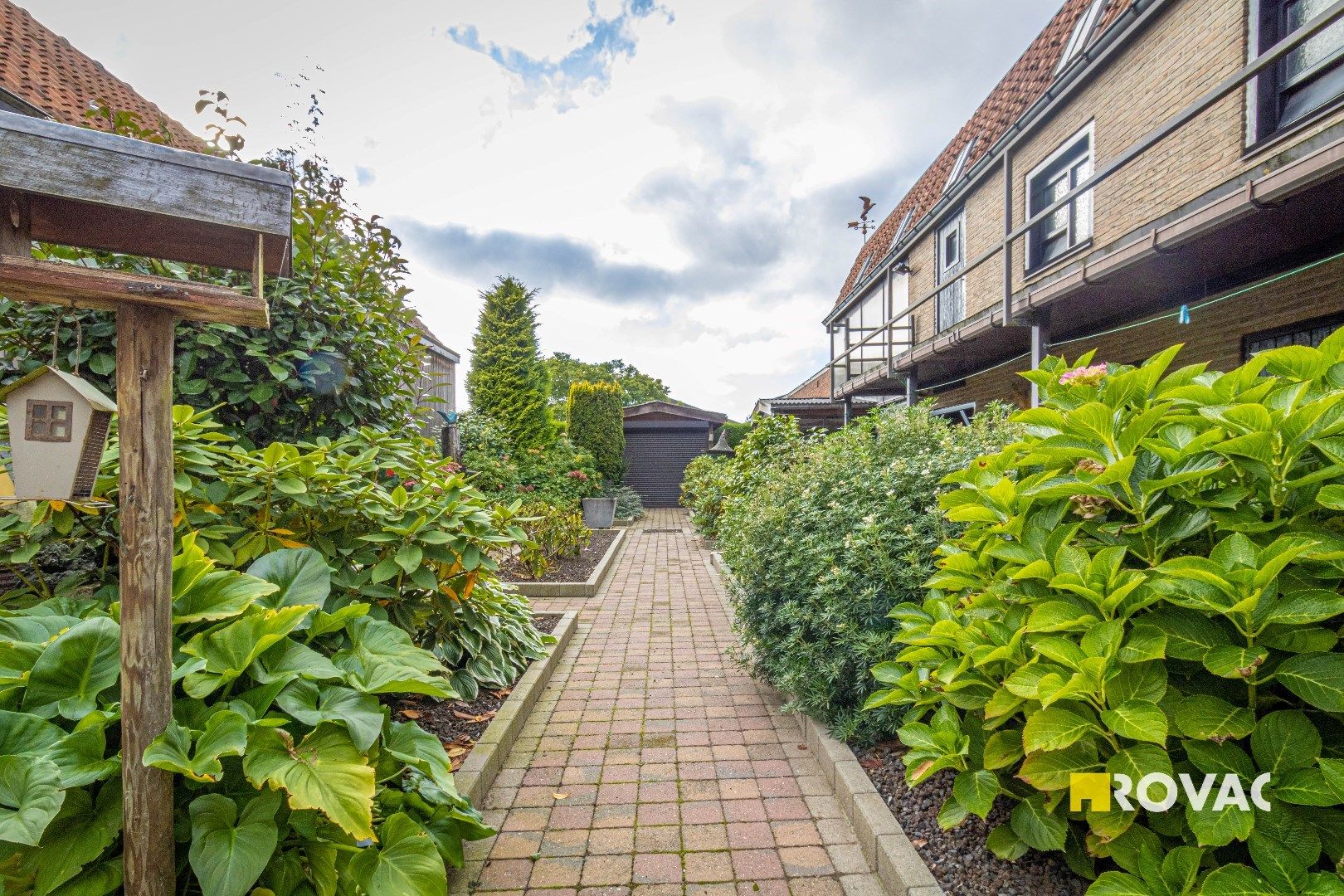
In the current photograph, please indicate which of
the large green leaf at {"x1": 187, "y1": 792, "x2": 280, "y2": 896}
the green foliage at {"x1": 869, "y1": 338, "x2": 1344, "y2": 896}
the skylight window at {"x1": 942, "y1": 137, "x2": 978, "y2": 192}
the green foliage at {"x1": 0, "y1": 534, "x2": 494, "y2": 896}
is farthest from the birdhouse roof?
the skylight window at {"x1": 942, "y1": 137, "x2": 978, "y2": 192}

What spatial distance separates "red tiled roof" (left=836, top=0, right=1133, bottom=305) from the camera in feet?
26.8

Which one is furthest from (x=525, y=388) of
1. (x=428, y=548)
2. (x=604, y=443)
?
(x=428, y=548)

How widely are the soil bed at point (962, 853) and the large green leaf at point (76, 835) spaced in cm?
222

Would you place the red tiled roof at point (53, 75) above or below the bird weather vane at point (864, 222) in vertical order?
below

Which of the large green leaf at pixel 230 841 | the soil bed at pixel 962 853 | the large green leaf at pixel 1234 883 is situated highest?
the large green leaf at pixel 1234 883

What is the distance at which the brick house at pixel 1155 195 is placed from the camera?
421cm

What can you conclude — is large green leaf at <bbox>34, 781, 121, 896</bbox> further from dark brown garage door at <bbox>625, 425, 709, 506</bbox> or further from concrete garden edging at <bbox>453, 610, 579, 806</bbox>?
dark brown garage door at <bbox>625, 425, 709, 506</bbox>

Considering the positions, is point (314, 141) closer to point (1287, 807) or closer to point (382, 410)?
point (382, 410)

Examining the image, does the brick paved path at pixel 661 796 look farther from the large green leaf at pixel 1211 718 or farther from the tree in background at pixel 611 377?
the tree in background at pixel 611 377

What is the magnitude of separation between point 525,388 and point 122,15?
801 centimetres

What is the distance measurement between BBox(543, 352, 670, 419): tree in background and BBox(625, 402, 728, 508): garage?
97.3 feet

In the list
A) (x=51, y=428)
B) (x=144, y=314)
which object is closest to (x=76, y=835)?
(x=51, y=428)

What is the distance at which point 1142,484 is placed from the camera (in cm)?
137

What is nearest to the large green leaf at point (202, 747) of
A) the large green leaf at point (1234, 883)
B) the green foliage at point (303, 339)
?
the green foliage at point (303, 339)
